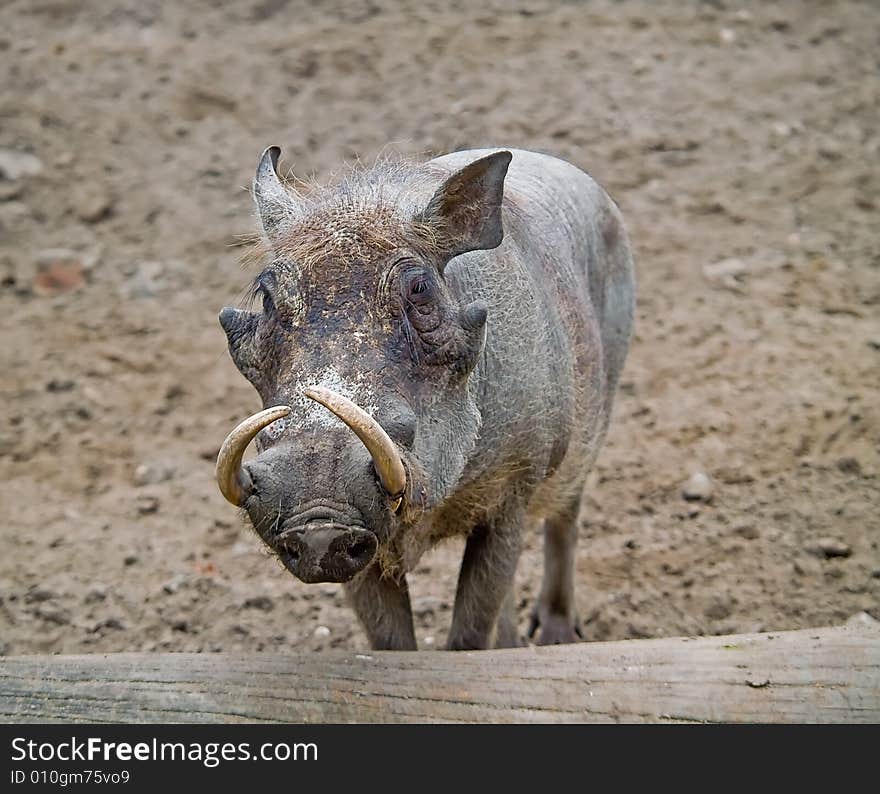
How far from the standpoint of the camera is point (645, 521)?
475 cm

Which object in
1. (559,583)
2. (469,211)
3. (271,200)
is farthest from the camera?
(559,583)

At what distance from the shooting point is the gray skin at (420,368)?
87.7 inches

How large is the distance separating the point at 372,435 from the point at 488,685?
61 centimetres

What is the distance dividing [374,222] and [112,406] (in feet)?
11.0

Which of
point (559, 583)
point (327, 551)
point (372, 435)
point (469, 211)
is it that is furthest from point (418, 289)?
point (559, 583)

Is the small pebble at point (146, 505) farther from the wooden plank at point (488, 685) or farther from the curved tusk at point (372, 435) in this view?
the curved tusk at point (372, 435)

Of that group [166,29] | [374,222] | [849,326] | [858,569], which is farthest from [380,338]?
[166,29]

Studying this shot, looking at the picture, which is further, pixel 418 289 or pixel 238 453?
pixel 418 289

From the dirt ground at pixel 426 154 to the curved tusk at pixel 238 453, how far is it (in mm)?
801

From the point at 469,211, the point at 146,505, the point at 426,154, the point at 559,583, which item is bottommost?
the point at 146,505

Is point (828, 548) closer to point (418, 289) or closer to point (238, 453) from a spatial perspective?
point (418, 289)

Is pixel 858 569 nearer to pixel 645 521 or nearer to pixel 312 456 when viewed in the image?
pixel 645 521

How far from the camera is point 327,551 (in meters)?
2.17

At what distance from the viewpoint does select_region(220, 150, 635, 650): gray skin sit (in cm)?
223
